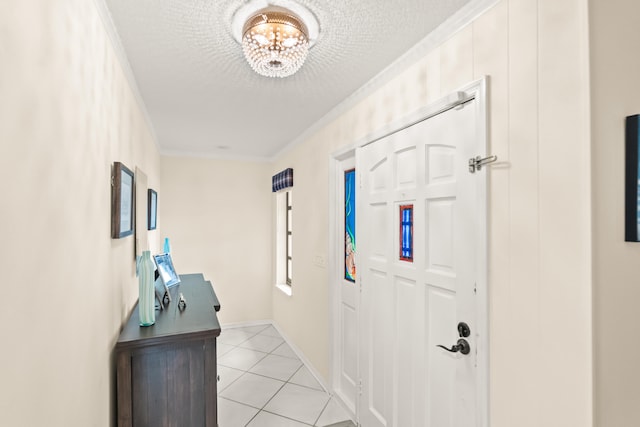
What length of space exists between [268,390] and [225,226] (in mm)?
2459

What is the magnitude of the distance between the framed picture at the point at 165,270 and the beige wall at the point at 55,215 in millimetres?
896

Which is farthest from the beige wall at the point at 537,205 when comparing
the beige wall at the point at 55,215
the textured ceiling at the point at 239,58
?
the beige wall at the point at 55,215

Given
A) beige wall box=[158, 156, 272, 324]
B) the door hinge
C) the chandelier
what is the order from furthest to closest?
beige wall box=[158, 156, 272, 324], the chandelier, the door hinge

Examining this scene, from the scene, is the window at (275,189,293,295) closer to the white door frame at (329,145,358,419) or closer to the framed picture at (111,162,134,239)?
the white door frame at (329,145,358,419)

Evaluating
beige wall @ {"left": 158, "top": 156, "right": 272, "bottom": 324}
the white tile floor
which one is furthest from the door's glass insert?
beige wall @ {"left": 158, "top": 156, "right": 272, "bottom": 324}

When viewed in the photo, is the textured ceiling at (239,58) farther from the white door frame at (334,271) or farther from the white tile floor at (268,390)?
the white tile floor at (268,390)

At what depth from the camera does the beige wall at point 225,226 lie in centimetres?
448

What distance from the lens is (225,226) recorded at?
4.72 meters

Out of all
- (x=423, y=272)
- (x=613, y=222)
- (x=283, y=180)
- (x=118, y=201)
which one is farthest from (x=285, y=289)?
(x=613, y=222)

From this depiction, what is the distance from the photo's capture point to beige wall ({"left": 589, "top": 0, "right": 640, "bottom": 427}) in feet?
3.04

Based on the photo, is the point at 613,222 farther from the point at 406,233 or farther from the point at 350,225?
the point at 350,225

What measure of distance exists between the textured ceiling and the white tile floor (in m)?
2.47

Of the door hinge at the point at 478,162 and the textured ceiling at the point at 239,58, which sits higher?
the textured ceiling at the point at 239,58

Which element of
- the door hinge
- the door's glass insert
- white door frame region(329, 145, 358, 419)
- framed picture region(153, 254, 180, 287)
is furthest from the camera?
white door frame region(329, 145, 358, 419)
